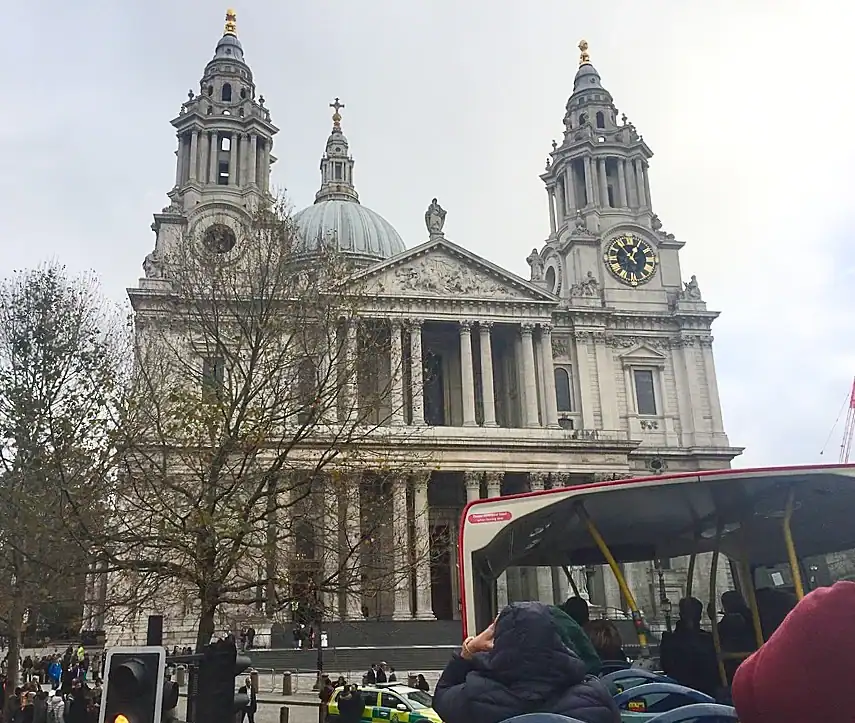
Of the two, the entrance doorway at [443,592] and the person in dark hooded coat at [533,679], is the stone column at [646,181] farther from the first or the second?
the person in dark hooded coat at [533,679]

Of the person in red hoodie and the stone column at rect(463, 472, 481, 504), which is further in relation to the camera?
the stone column at rect(463, 472, 481, 504)

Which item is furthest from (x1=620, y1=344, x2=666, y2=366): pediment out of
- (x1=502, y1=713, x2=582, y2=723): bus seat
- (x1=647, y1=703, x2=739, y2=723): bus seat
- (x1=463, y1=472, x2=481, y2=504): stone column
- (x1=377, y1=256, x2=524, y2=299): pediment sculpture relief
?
(x1=502, y1=713, x2=582, y2=723): bus seat

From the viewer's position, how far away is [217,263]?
19.4 meters

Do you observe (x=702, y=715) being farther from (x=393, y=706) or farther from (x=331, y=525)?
(x=331, y=525)

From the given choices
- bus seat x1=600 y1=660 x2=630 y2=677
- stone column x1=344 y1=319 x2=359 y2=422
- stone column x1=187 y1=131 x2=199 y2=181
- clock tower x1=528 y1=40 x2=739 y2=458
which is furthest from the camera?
stone column x1=187 y1=131 x2=199 y2=181

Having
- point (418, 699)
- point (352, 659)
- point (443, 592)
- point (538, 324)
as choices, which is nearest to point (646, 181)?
point (538, 324)

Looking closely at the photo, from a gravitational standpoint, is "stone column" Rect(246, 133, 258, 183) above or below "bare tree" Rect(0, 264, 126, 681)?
above

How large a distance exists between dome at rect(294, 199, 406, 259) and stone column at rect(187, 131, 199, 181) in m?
14.2

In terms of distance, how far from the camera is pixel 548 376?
47.6 metres

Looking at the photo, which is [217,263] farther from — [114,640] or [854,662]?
[114,640]

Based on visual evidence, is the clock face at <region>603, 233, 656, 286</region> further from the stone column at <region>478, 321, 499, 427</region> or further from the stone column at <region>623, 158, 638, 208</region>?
the stone column at <region>478, 321, 499, 427</region>

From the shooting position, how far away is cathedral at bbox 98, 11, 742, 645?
43531 mm

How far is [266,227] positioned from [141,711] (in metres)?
14.8

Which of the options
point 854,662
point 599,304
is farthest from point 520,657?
point 599,304
